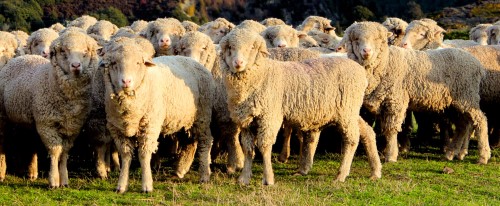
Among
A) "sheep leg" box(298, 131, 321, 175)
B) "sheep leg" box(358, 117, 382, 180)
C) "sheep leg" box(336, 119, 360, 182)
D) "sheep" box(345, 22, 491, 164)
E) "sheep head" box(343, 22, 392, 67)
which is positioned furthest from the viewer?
"sheep" box(345, 22, 491, 164)

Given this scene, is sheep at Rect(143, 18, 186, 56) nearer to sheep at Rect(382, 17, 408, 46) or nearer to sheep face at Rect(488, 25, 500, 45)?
sheep at Rect(382, 17, 408, 46)

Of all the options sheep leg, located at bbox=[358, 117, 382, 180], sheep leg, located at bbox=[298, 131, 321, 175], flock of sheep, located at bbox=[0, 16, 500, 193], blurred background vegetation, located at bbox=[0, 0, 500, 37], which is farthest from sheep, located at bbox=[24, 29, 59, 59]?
blurred background vegetation, located at bbox=[0, 0, 500, 37]

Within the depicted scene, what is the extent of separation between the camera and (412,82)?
11883 mm

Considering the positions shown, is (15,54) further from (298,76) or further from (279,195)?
(279,195)

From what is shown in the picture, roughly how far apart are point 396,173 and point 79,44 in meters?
4.30

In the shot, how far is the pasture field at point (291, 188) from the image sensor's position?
352 inches

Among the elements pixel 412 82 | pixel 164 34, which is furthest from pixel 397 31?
pixel 164 34

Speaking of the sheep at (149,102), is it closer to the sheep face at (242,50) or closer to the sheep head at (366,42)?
the sheep face at (242,50)

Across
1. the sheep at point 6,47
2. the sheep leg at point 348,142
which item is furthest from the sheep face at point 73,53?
the sheep leg at point 348,142

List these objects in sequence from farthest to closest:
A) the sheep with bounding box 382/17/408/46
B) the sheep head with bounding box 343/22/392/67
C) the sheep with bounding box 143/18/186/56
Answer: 1. the sheep with bounding box 382/17/408/46
2. the sheep with bounding box 143/18/186/56
3. the sheep head with bounding box 343/22/392/67

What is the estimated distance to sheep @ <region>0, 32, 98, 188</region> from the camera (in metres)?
9.56

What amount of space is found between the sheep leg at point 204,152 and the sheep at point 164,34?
2833 millimetres

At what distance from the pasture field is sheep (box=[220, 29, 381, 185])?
42cm

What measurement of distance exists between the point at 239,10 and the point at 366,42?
2288 inches
